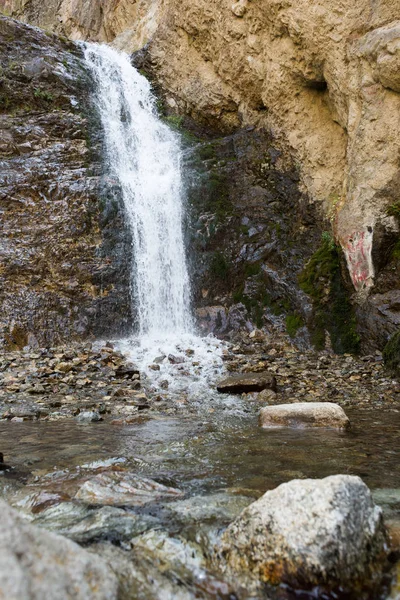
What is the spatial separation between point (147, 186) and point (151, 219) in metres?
1.33

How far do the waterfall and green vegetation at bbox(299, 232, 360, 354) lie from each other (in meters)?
3.30

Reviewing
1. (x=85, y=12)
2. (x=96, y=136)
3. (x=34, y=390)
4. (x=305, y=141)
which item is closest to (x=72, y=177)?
(x=96, y=136)

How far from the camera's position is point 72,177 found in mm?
13000

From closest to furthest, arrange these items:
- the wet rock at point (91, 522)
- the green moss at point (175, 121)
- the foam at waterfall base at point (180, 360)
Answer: the wet rock at point (91, 522), the foam at waterfall base at point (180, 360), the green moss at point (175, 121)

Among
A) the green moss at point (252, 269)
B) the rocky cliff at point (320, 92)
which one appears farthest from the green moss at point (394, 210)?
the green moss at point (252, 269)

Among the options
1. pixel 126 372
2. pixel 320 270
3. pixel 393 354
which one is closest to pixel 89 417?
pixel 126 372

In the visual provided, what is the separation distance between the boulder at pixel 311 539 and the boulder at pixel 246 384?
5.20 meters

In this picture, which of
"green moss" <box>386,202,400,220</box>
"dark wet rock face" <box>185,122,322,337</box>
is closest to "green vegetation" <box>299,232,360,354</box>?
"dark wet rock face" <box>185,122,322,337</box>

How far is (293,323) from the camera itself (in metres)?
10.9

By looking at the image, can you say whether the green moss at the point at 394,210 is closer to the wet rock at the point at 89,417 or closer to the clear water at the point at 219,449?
the clear water at the point at 219,449

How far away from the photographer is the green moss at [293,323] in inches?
423

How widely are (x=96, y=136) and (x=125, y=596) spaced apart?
14.7m

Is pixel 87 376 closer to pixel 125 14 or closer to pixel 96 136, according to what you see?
pixel 96 136

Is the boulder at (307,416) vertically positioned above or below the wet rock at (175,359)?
above
